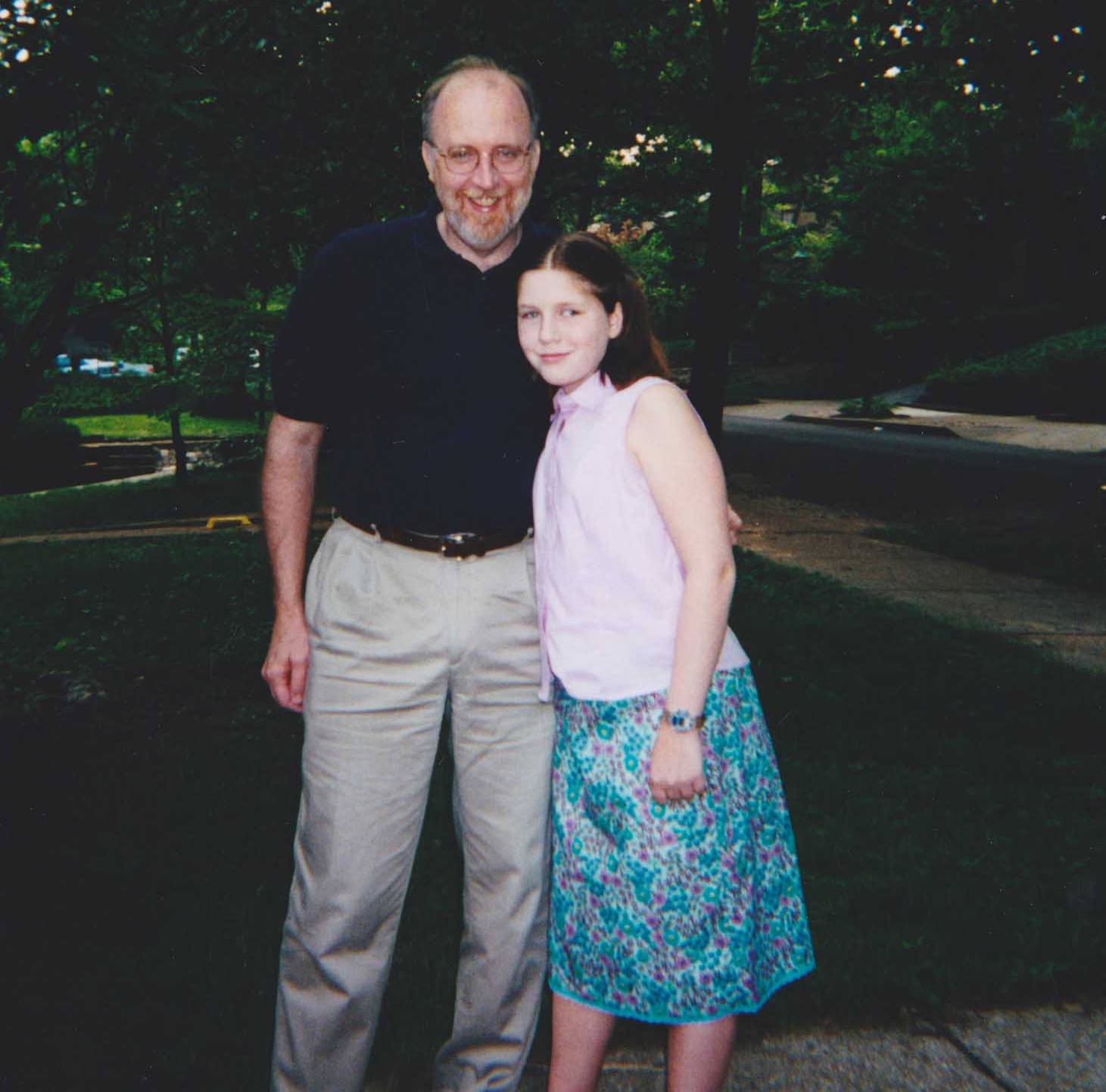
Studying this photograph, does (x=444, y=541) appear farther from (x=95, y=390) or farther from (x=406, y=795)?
(x=95, y=390)

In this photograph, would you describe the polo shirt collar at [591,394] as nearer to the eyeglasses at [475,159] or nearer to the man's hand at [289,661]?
the eyeglasses at [475,159]

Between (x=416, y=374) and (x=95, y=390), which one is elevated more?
(x=416, y=374)

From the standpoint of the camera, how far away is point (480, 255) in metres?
2.43

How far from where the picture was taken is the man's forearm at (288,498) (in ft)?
8.05

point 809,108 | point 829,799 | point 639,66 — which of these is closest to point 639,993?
point 829,799

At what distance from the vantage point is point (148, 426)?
87.7 feet

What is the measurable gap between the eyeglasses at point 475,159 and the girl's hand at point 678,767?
1.26 m

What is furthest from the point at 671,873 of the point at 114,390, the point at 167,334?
the point at 114,390

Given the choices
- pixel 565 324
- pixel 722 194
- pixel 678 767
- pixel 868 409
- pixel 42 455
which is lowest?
pixel 868 409

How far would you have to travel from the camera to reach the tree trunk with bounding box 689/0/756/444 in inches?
296

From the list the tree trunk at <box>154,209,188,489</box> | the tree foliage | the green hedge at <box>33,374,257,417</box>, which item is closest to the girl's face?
the tree foliage

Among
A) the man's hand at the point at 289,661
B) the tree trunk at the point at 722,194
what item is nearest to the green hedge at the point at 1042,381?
the tree trunk at the point at 722,194

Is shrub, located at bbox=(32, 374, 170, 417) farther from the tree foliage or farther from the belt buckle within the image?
the belt buckle

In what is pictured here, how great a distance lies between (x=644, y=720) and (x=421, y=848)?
210cm
